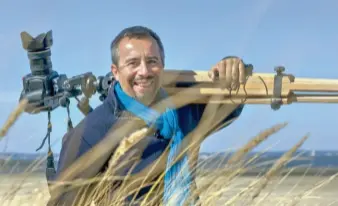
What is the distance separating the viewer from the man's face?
2.75 meters

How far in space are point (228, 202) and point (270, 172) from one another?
0.27m

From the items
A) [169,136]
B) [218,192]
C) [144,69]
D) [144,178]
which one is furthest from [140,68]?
[218,192]

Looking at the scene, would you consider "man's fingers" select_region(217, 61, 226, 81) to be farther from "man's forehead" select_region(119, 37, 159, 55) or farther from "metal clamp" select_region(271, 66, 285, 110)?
"metal clamp" select_region(271, 66, 285, 110)

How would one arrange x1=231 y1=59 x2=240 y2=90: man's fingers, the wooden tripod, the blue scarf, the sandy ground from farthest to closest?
the wooden tripod < x1=231 y1=59 x2=240 y2=90: man's fingers < the blue scarf < the sandy ground

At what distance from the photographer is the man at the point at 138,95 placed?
2.62 metres

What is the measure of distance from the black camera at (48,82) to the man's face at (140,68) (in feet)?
2.16

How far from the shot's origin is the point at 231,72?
9.32 ft

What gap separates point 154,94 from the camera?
2.79m

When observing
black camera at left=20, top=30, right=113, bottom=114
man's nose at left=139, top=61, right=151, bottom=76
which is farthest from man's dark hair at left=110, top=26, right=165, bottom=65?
black camera at left=20, top=30, right=113, bottom=114

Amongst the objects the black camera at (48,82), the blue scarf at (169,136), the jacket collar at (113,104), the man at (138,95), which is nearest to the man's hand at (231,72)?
the man at (138,95)

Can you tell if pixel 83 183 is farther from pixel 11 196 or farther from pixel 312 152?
pixel 312 152

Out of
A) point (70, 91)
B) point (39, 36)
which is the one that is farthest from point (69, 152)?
point (39, 36)

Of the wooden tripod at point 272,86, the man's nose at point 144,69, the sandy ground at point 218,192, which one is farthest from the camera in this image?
the wooden tripod at point 272,86

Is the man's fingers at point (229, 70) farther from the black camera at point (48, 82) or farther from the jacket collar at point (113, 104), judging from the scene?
the black camera at point (48, 82)
